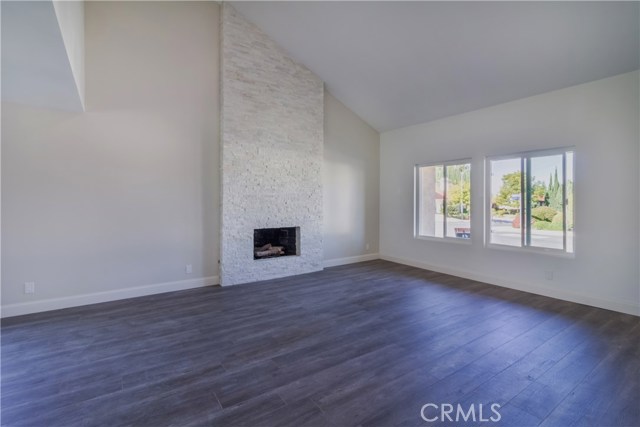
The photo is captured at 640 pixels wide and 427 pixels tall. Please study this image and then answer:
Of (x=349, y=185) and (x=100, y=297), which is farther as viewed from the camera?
(x=349, y=185)

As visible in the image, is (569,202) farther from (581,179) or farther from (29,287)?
(29,287)

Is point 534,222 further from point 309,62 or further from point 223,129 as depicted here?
point 223,129

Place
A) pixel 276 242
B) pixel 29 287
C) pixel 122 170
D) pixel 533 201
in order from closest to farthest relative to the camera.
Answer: pixel 29 287, pixel 122 170, pixel 533 201, pixel 276 242

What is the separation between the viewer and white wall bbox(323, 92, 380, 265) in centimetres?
622

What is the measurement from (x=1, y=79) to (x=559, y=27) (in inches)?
230

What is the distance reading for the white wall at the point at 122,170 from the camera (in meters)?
3.52

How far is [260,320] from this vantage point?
339cm

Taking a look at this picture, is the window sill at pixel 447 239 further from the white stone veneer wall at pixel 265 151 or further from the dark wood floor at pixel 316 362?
the white stone veneer wall at pixel 265 151

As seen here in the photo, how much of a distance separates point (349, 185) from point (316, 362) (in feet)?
14.9

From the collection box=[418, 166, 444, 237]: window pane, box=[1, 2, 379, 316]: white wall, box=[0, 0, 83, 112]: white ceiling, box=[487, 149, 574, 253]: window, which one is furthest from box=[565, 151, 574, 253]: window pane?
box=[0, 0, 83, 112]: white ceiling

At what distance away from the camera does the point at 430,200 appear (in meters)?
6.17

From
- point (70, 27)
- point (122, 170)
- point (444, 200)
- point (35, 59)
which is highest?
point (70, 27)

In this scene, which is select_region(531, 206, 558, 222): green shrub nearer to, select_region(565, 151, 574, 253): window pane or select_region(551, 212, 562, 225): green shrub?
select_region(551, 212, 562, 225): green shrub

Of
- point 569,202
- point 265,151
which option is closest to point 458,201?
point 569,202
